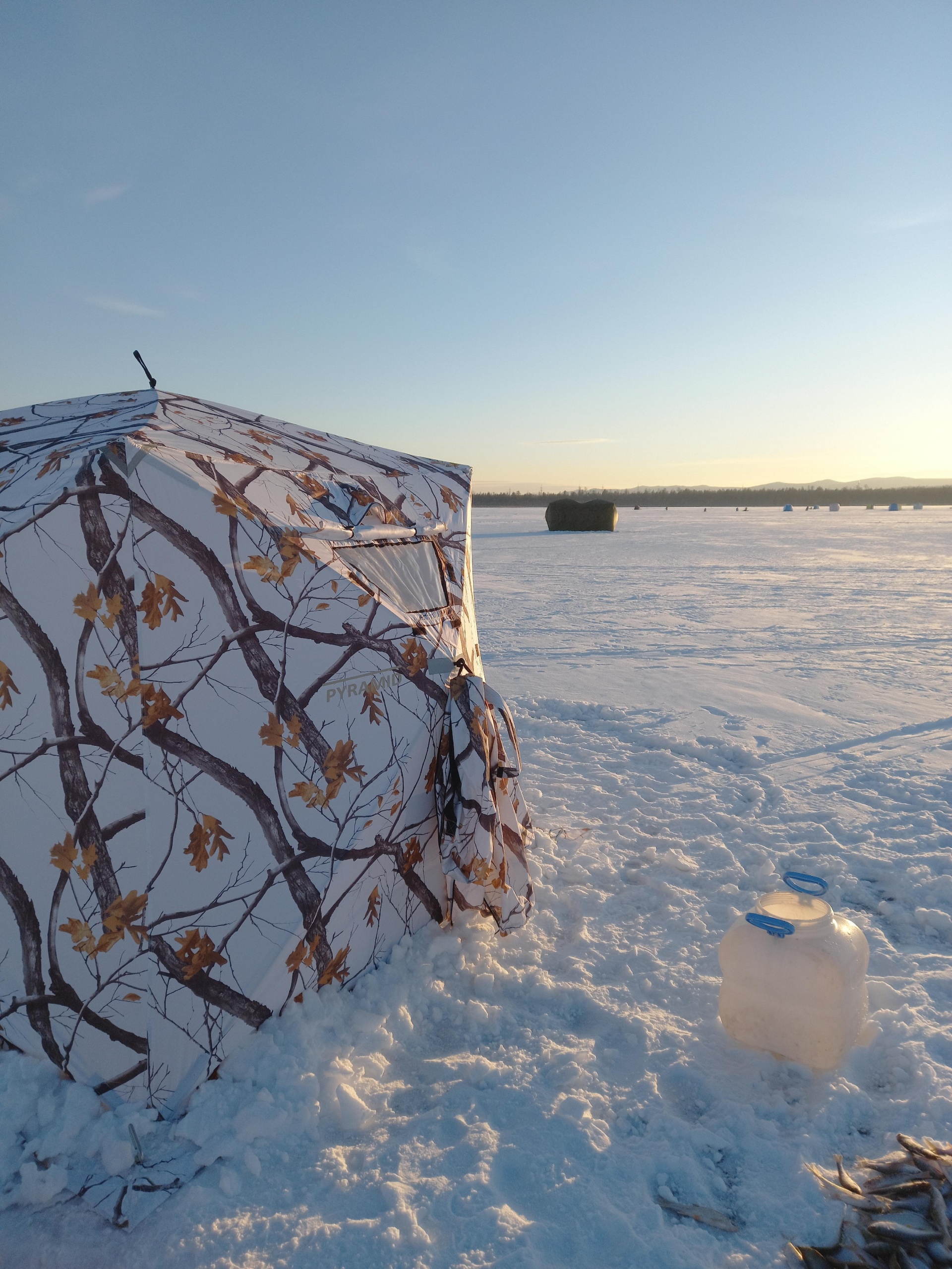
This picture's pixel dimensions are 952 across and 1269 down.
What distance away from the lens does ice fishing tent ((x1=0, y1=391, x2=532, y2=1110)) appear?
1.98 m

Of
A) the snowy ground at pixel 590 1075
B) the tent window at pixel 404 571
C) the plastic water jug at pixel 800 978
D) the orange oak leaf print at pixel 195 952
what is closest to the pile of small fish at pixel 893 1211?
the snowy ground at pixel 590 1075

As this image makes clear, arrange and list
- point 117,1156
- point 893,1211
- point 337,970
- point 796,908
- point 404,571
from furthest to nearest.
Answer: point 404,571 → point 337,970 → point 796,908 → point 117,1156 → point 893,1211

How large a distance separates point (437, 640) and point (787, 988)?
1661mm

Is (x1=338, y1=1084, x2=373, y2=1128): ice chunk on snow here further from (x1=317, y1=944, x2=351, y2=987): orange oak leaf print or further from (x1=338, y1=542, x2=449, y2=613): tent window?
(x1=338, y1=542, x2=449, y2=613): tent window

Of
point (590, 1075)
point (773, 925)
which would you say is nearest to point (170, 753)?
point (590, 1075)

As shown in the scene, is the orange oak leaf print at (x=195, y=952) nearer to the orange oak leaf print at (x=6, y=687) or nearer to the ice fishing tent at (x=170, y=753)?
the ice fishing tent at (x=170, y=753)

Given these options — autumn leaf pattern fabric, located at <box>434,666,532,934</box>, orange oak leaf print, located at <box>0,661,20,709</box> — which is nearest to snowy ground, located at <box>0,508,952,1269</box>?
autumn leaf pattern fabric, located at <box>434,666,532,934</box>

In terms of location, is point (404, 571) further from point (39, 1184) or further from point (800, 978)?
point (39, 1184)

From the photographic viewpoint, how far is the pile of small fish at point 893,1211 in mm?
1582

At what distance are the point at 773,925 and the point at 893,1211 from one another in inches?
26.0

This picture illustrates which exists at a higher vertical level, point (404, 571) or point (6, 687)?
point (404, 571)

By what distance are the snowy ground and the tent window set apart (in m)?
1.29

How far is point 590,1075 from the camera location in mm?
2141

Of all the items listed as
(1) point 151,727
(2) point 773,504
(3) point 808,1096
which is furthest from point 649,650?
(2) point 773,504
